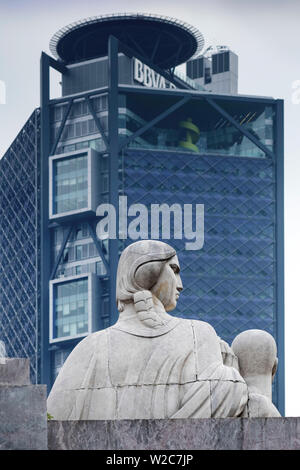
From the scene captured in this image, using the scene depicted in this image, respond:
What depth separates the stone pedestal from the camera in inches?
631

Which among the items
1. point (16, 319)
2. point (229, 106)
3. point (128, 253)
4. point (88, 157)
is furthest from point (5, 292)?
point (128, 253)

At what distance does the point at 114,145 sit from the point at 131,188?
523 centimetres

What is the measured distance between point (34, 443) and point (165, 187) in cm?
14477

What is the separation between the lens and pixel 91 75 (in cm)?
16850

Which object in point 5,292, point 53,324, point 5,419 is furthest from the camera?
point 5,292

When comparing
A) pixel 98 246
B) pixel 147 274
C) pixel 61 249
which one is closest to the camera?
pixel 147 274

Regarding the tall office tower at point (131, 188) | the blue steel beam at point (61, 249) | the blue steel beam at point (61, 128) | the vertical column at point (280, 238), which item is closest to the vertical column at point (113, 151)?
the tall office tower at point (131, 188)

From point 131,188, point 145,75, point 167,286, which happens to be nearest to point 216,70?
point 145,75

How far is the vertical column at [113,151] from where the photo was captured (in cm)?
15562

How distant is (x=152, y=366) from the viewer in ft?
64.6

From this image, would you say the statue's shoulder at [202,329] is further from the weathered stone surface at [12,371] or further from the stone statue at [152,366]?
the weathered stone surface at [12,371]

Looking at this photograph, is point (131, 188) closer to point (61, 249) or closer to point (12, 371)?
point (61, 249)
